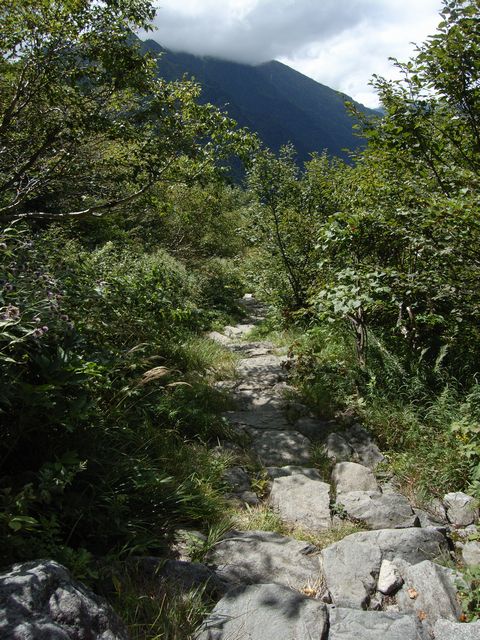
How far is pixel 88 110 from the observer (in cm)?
587

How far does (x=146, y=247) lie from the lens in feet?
43.9

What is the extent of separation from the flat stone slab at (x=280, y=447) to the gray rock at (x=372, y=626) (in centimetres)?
229

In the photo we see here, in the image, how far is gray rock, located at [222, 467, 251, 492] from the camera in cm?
412

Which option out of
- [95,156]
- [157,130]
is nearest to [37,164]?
[95,156]

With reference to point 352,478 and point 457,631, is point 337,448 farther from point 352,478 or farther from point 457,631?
point 457,631

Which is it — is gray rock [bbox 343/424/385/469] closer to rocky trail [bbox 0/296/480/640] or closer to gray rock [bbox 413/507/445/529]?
rocky trail [bbox 0/296/480/640]

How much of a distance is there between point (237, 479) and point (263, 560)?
4.03 ft

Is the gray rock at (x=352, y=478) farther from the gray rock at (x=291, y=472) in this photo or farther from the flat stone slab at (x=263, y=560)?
the flat stone slab at (x=263, y=560)

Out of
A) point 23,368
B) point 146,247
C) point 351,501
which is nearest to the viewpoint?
point 23,368

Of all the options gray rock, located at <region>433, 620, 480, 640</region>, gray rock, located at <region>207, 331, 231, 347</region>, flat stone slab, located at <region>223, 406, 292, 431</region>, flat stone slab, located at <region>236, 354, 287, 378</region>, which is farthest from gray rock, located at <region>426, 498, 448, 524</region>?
gray rock, located at <region>207, 331, 231, 347</region>

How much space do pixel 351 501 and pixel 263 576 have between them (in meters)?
1.28

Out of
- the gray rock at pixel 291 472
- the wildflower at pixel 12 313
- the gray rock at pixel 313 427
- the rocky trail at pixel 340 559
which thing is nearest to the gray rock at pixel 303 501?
the rocky trail at pixel 340 559

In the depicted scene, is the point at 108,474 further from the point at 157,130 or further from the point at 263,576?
the point at 157,130

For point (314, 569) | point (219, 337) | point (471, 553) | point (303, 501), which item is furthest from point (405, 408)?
point (219, 337)
